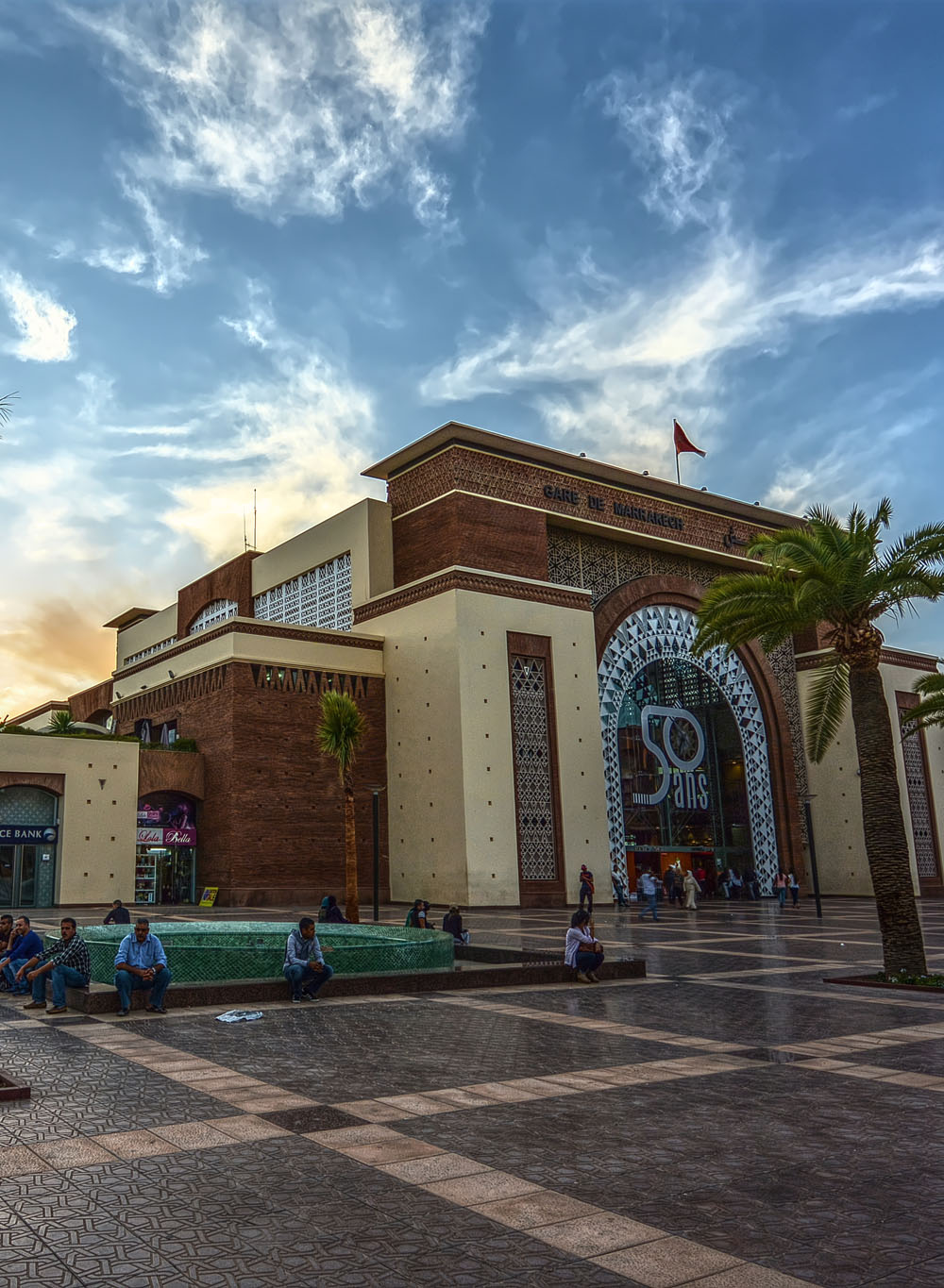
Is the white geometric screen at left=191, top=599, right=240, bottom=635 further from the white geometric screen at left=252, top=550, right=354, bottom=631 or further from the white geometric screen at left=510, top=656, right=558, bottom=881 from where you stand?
the white geometric screen at left=510, top=656, right=558, bottom=881

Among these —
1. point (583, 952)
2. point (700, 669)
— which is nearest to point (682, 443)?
point (700, 669)

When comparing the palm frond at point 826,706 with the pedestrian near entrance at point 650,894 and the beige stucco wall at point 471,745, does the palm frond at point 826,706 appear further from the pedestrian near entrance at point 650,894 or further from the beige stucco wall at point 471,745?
the beige stucco wall at point 471,745

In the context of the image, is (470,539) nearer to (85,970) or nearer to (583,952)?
(583,952)

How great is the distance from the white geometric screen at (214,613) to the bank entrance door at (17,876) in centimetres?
1774

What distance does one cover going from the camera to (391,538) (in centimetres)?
4053

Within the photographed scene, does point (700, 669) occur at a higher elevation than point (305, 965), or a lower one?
higher

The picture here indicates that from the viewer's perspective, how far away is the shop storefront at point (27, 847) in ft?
105

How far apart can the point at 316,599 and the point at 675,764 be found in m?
16.2

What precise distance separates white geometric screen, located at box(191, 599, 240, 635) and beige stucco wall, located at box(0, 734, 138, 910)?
15098 millimetres

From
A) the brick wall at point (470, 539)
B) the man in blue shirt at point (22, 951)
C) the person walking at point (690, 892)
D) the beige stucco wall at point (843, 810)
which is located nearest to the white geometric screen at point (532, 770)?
the brick wall at point (470, 539)

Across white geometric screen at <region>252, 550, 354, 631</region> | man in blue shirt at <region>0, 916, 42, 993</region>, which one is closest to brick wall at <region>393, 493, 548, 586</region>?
white geometric screen at <region>252, 550, 354, 631</region>

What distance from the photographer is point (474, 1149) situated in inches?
250

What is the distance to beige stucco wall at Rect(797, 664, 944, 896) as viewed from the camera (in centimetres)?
4562

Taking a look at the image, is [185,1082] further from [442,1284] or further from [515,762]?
[515,762]
